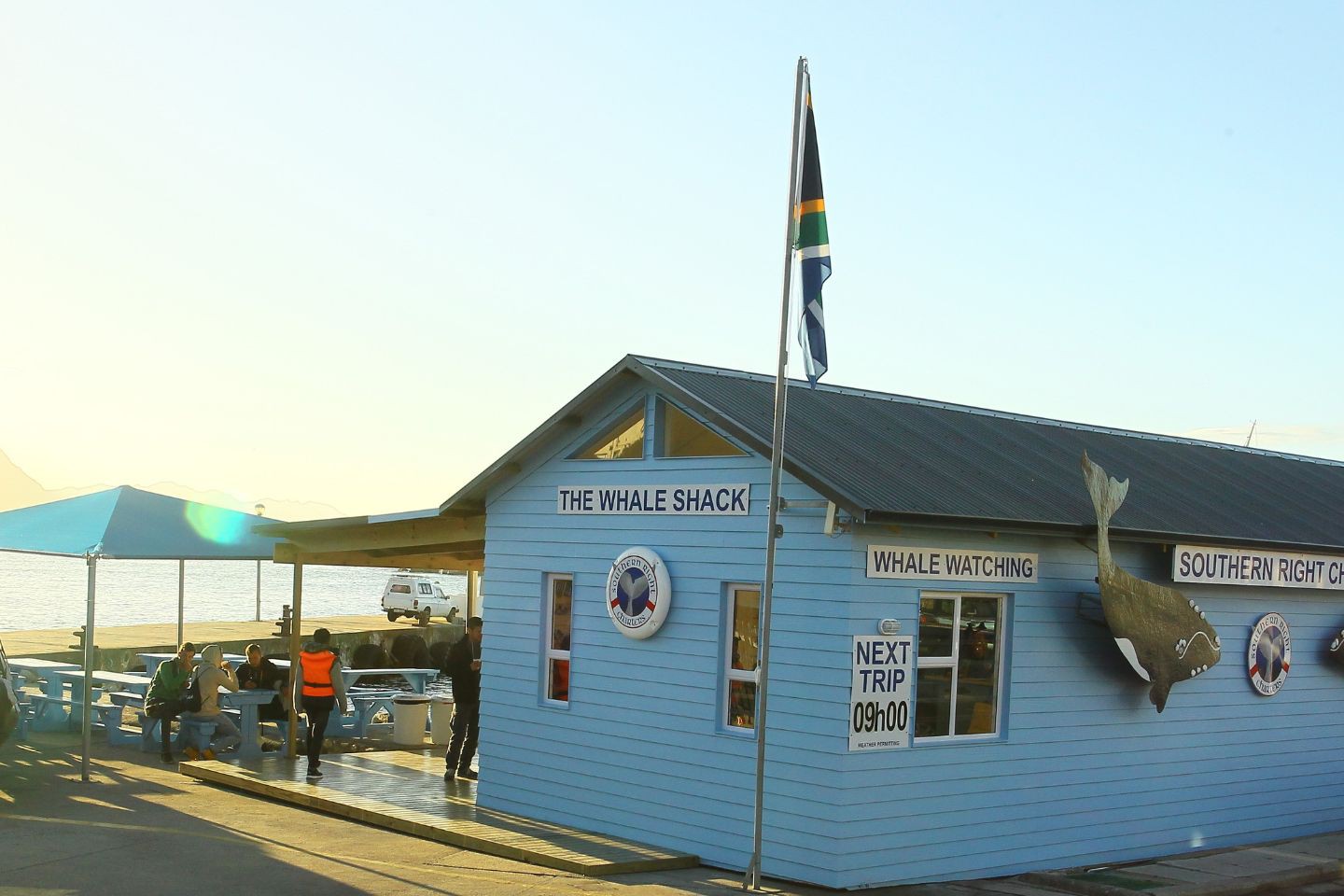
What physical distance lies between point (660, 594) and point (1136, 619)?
436 centimetres

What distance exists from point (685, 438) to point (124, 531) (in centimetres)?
792

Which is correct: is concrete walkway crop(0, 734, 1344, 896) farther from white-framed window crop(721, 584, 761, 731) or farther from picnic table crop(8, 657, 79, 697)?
picnic table crop(8, 657, 79, 697)

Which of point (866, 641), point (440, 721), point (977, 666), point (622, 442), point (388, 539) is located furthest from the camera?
point (440, 721)

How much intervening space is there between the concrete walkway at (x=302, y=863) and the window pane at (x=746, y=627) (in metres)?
1.80

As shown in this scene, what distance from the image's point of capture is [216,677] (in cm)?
1792

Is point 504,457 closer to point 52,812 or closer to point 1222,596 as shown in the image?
point 52,812

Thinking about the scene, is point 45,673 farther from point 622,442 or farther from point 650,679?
point 650,679

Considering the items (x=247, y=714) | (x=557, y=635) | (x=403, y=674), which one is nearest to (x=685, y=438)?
(x=557, y=635)

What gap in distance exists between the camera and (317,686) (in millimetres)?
16781

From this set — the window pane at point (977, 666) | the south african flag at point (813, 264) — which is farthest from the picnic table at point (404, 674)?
the south african flag at point (813, 264)

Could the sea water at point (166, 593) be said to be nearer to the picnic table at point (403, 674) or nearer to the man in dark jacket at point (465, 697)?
the picnic table at point (403, 674)

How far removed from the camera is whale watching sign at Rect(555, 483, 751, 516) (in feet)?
41.5

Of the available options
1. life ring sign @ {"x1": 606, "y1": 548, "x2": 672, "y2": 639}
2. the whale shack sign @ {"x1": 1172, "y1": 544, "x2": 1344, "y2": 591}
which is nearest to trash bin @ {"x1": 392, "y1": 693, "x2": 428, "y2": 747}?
life ring sign @ {"x1": 606, "y1": 548, "x2": 672, "y2": 639}

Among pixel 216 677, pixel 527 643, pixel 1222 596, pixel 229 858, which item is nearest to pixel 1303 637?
pixel 1222 596
